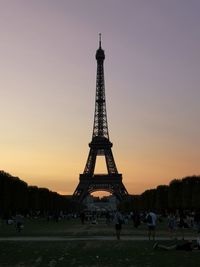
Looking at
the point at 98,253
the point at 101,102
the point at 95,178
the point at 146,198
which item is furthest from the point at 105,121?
the point at 98,253

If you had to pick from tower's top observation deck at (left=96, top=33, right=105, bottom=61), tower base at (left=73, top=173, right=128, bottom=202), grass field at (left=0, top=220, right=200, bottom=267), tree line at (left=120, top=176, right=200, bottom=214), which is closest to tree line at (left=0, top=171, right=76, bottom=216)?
tree line at (left=120, top=176, right=200, bottom=214)

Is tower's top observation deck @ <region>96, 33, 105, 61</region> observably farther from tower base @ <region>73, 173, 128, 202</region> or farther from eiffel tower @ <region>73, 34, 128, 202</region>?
tower base @ <region>73, 173, 128, 202</region>

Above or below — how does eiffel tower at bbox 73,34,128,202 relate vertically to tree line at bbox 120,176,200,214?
above

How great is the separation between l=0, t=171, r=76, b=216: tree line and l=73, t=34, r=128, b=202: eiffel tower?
37910 mm

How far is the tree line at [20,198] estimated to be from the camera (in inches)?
3620

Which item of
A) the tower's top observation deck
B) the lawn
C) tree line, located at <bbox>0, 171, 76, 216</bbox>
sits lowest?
the lawn

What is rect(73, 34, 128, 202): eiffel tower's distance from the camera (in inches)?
7121

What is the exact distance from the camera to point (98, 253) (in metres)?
27.2

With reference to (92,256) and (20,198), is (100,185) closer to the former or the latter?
(20,198)

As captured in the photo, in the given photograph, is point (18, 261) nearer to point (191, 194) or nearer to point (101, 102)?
point (191, 194)

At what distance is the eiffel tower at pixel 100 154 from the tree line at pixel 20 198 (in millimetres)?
37910

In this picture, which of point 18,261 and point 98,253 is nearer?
point 18,261

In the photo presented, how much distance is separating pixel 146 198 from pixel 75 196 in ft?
175

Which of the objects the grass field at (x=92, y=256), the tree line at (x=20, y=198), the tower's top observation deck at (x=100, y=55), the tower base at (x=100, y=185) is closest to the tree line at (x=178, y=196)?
the tree line at (x=20, y=198)
